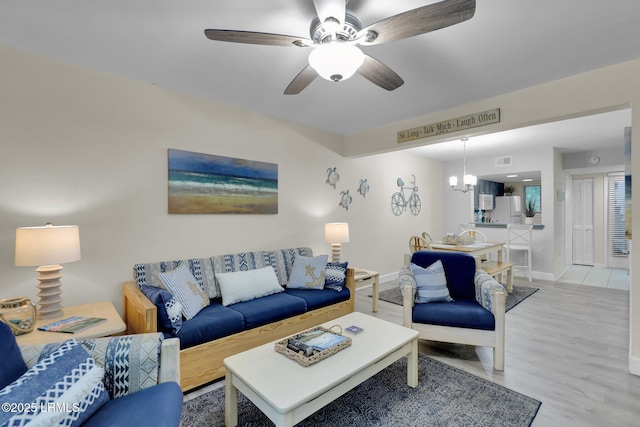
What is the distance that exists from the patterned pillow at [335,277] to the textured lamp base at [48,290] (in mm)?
2274

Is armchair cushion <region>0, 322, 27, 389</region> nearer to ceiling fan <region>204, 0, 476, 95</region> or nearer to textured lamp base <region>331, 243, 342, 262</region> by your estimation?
ceiling fan <region>204, 0, 476, 95</region>

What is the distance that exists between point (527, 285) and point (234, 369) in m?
5.18

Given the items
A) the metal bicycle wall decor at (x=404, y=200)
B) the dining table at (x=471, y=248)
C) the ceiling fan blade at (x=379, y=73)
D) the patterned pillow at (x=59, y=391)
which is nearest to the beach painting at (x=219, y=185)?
the patterned pillow at (x=59, y=391)

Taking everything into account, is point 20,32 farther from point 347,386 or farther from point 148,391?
point 347,386

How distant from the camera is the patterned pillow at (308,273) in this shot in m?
3.19

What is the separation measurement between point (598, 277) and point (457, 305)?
193 inches

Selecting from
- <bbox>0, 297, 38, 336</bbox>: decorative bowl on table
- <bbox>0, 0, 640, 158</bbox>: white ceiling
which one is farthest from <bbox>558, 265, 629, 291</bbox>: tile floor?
<bbox>0, 297, 38, 336</bbox>: decorative bowl on table

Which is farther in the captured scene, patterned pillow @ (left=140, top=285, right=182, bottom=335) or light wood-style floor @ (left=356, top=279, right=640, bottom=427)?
patterned pillow @ (left=140, top=285, right=182, bottom=335)

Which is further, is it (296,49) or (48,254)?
(296,49)

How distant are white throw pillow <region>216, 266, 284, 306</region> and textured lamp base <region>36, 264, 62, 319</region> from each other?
115 cm

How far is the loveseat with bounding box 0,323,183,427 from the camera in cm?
104

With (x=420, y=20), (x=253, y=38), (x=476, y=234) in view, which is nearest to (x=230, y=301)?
(x=253, y=38)

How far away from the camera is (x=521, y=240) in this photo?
18.1ft

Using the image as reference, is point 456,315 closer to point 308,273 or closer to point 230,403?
point 308,273
